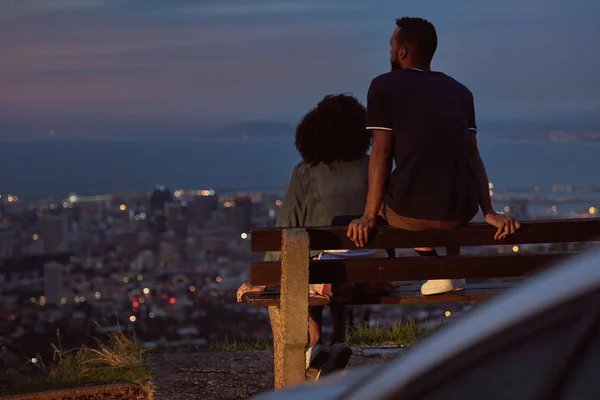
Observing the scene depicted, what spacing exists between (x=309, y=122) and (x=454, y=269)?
1369 millimetres

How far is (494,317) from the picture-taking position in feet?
5.81

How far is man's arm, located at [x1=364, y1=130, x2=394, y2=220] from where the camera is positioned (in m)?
5.23

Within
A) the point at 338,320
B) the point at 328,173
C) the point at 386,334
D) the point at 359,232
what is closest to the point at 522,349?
the point at 359,232

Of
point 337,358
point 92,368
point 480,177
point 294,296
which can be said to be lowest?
point 92,368

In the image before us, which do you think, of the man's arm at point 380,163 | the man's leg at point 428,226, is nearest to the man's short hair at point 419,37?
the man's arm at point 380,163

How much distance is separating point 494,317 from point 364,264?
10.0ft

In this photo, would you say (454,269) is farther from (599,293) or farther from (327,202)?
(599,293)

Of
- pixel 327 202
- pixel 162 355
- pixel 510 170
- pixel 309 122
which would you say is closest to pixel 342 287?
pixel 327 202

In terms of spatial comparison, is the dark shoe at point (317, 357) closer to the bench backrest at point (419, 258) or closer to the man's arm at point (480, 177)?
the bench backrest at point (419, 258)

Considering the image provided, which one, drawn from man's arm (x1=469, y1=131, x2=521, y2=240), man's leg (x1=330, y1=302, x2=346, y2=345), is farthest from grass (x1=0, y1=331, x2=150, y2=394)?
man's arm (x1=469, y1=131, x2=521, y2=240)

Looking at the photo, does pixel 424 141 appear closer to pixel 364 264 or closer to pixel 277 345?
pixel 364 264

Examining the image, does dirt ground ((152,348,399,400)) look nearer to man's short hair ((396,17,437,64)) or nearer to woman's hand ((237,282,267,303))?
woman's hand ((237,282,267,303))

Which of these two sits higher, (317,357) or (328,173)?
(328,173)

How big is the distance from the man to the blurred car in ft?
10.8
